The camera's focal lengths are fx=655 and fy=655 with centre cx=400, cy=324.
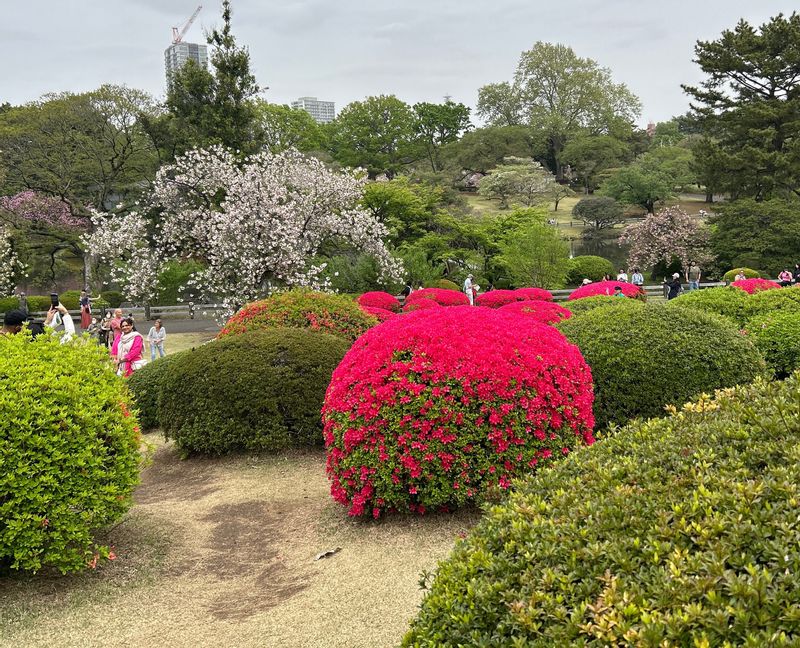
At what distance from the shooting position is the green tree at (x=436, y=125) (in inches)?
2371

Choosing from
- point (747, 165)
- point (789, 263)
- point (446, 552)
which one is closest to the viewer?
point (446, 552)

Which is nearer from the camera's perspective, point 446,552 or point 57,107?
point 446,552

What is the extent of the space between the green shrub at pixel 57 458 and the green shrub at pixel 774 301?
7.99 m

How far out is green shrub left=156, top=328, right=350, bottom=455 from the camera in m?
7.27

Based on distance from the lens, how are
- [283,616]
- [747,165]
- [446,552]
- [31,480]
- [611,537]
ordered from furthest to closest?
[747,165], [446,552], [31,480], [283,616], [611,537]

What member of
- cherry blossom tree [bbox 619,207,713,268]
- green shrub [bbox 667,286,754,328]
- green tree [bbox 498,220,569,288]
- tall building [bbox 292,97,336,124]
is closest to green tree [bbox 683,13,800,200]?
cherry blossom tree [bbox 619,207,713,268]

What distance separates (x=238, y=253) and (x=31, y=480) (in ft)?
45.1

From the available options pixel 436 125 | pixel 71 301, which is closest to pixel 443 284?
pixel 71 301

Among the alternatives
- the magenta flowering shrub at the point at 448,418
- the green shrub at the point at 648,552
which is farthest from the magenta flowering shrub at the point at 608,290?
the green shrub at the point at 648,552

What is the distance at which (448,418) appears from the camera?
484 centimetres

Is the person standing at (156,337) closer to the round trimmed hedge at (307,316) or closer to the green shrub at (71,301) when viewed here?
the round trimmed hedge at (307,316)

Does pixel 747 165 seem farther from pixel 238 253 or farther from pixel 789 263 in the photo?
pixel 238 253

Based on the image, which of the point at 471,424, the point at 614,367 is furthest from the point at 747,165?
the point at 471,424

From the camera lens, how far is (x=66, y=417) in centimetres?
433
